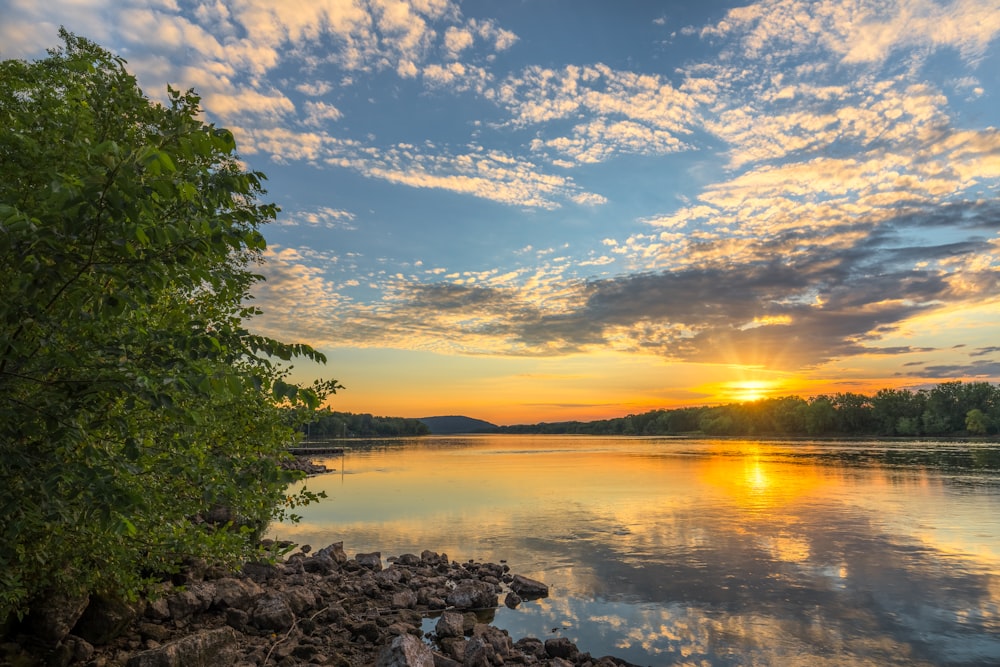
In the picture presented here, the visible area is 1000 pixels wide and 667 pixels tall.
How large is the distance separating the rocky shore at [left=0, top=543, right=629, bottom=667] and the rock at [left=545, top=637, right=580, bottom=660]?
0.03 meters

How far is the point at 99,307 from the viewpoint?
5.25 m

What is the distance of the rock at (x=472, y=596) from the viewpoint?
18359 millimetres

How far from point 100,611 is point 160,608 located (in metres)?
2.26

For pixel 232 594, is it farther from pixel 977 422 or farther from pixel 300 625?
pixel 977 422

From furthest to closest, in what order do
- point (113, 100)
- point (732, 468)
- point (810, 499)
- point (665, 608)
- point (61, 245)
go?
point (732, 468), point (810, 499), point (665, 608), point (113, 100), point (61, 245)

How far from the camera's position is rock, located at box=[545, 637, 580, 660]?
1423 cm

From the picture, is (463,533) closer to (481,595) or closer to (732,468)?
(481,595)

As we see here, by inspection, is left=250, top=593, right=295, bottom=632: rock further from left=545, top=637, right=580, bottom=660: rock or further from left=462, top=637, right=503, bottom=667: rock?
left=545, top=637, right=580, bottom=660: rock

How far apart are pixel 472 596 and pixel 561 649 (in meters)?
4.86

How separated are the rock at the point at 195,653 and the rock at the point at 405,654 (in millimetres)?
3035

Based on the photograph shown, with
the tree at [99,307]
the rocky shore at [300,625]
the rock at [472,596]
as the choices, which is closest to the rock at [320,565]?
the rocky shore at [300,625]

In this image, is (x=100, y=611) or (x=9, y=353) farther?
(x=100, y=611)

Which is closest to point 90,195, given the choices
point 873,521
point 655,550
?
point 655,550

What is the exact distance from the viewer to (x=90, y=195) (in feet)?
15.0
